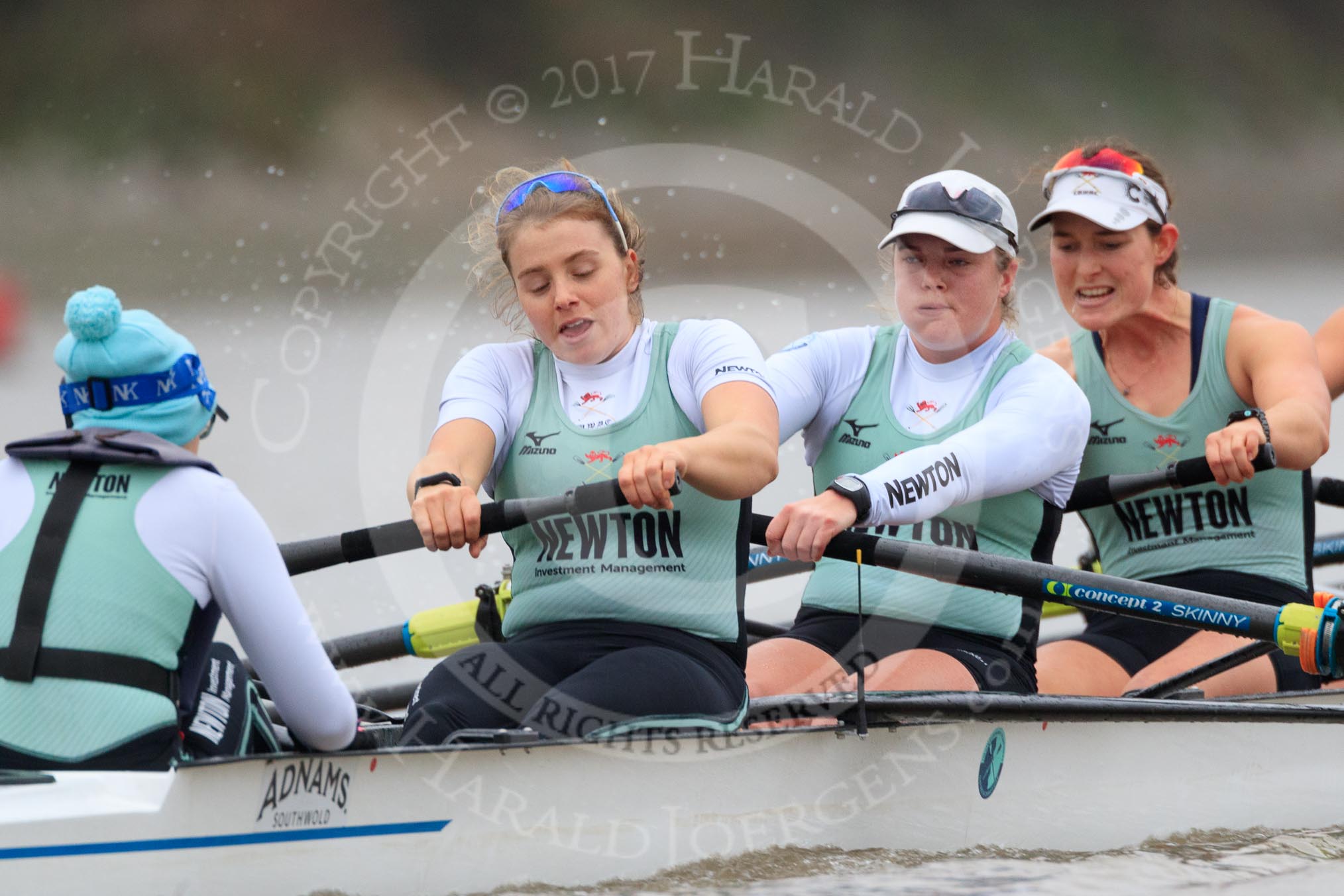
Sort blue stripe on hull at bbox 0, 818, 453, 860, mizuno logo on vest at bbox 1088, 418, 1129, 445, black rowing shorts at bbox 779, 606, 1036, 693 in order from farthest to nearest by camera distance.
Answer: mizuno logo on vest at bbox 1088, 418, 1129, 445, black rowing shorts at bbox 779, 606, 1036, 693, blue stripe on hull at bbox 0, 818, 453, 860

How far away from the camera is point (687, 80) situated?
12.5 metres

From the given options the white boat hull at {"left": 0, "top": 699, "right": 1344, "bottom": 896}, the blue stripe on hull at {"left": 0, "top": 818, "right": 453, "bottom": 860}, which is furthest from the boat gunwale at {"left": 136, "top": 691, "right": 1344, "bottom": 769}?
the blue stripe on hull at {"left": 0, "top": 818, "right": 453, "bottom": 860}

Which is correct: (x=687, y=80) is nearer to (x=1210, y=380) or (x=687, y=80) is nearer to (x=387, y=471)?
(x=387, y=471)

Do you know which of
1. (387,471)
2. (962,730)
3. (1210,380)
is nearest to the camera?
(962,730)

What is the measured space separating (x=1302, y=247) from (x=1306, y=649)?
462 inches

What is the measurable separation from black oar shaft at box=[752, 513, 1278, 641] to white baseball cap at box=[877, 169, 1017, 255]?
2.10 feet

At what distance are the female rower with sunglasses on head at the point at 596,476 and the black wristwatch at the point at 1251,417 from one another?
1.30 metres

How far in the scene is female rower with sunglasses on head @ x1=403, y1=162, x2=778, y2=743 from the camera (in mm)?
2375

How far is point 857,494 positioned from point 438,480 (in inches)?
29.7

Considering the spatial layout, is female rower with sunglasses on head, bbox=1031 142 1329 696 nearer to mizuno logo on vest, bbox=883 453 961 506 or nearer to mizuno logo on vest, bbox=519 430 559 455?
mizuno logo on vest, bbox=883 453 961 506

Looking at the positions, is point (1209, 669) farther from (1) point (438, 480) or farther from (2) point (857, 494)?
(1) point (438, 480)

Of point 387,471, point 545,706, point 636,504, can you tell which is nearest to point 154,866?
point 545,706

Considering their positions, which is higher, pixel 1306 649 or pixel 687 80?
pixel 687 80

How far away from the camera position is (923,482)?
2717 mm
